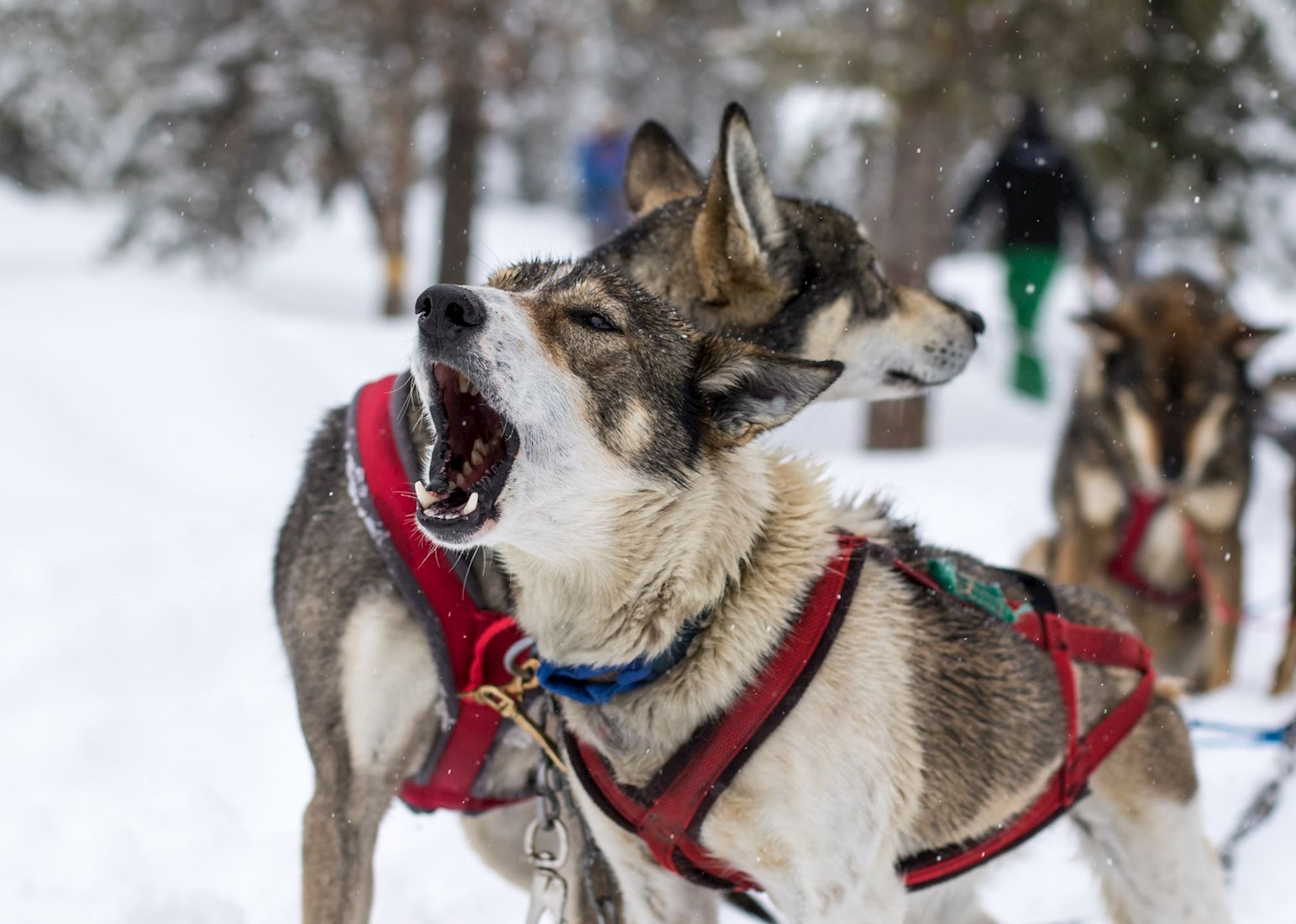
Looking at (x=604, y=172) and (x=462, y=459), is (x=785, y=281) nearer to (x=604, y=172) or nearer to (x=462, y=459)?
(x=462, y=459)

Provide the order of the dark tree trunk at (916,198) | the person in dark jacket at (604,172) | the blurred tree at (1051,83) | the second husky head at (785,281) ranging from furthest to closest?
the person in dark jacket at (604,172) < the dark tree trunk at (916,198) < the blurred tree at (1051,83) < the second husky head at (785,281)

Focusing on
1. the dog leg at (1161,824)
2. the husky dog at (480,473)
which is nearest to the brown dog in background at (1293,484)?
the husky dog at (480,473)

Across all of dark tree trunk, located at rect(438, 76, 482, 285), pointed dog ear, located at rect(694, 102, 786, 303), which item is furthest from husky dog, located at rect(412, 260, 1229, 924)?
dark tree trunk, located at rect(438, 76, 482, 285)

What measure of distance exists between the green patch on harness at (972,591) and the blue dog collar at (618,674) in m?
0.65

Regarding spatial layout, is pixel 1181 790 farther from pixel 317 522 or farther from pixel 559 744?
pixel 317 522

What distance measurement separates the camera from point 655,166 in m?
3.91

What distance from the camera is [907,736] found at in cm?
253

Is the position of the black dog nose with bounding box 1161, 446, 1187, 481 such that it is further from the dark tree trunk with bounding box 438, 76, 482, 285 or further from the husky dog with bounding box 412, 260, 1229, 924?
the dark tree trunk with bounding box 438, 76, 482, 285

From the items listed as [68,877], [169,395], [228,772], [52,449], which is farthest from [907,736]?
[169,395]

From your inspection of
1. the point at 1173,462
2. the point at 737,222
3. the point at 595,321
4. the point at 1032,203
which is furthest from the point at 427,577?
the point at 1032,203

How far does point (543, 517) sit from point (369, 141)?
1486 cm

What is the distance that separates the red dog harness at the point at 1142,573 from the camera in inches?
241

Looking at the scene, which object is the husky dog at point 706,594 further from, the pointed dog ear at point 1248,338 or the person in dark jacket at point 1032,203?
the person in dark jacket at point 1032,203

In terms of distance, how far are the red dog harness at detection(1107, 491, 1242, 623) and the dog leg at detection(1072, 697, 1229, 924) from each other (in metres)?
3.37
